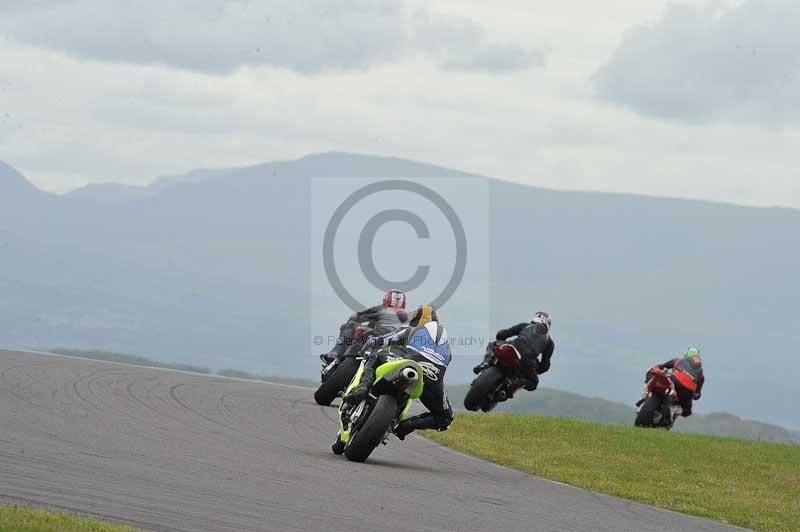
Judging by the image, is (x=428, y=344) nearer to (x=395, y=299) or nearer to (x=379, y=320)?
(x=395, y=299)

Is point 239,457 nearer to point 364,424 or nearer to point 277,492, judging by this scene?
point 364,424

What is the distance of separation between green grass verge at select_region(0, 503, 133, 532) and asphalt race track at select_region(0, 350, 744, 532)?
14.2 inches

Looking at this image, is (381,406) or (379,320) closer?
(381,406)

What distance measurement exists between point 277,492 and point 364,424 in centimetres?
293

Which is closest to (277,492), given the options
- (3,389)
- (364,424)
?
(364,424)

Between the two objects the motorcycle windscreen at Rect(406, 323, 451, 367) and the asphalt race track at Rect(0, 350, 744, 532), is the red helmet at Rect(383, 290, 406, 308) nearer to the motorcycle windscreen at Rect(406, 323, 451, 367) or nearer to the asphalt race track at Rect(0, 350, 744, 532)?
the asphalt race track at Rect(0, 350, 744, 532)

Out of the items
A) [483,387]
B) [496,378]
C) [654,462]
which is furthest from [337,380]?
[654,462]

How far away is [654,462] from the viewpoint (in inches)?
683

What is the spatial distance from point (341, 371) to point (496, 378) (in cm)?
353

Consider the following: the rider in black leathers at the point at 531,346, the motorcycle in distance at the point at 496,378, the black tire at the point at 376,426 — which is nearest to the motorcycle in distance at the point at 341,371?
the motorcycle in distance at the point at 496,378

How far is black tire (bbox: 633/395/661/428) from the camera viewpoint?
2197 cm

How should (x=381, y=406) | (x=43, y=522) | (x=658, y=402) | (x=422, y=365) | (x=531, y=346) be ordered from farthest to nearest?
(x=658, y=402)
(x=531, y=346)
(x=422, y=365)
(x=381, y=406)
(x=43, y=522)

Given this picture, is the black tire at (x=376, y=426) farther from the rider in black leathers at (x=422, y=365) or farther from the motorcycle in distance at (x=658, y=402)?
the motorcycle in distance at (x=658, y=402)

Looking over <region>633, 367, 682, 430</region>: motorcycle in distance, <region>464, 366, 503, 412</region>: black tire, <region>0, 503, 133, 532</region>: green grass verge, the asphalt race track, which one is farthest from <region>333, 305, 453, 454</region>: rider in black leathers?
Result: <region>633, 367, 682, 430</region>: motorcycle in distance
